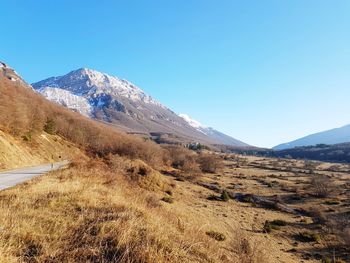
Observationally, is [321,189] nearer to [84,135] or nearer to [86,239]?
[86,239]

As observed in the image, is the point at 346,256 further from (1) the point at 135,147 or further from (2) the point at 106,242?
(1) the point at 135,147

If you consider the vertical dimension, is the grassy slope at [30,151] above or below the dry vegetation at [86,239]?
above

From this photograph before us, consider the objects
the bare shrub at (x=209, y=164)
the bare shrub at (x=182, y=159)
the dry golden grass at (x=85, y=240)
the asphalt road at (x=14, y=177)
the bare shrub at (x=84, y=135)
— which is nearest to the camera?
the dry golden grass at (x=85, y=240)

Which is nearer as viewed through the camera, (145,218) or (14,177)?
(145,218)

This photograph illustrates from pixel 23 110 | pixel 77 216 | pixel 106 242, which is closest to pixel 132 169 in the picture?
pixel 23 110

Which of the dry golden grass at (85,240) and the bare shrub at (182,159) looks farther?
the bare shrub at (182,159)

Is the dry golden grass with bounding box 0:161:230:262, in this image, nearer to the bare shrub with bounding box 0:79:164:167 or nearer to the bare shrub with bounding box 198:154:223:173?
the bare shrub with bounding box 0:79:164:167

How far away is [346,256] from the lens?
26609mm

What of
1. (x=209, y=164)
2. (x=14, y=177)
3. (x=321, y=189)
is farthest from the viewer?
(x=209, y=164)

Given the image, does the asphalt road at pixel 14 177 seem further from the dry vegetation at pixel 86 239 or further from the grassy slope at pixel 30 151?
the dry vegetation at pixel 86 239

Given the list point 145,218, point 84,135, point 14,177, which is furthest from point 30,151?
point 145,218

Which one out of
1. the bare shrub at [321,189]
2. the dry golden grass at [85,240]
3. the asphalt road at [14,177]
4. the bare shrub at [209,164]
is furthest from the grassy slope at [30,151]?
the bare shrub at [321,189]

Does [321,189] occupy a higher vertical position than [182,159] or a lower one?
lower

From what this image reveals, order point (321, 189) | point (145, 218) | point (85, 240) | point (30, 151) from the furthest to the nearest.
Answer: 1. point (321, 189)
2. point (30, 151)
3. point (145, 218)
4. point (85, 240)
